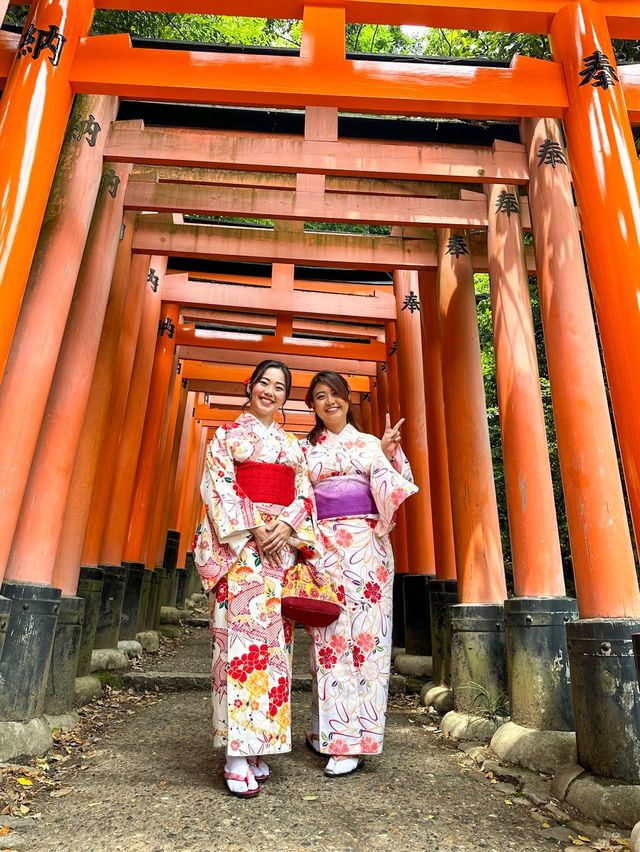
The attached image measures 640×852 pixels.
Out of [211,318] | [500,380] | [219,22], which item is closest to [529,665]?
[500,380]

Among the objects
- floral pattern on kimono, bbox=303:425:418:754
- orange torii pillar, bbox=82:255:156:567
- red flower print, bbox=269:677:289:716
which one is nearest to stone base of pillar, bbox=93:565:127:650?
orange torii pillar, bbox=82:255:156:567

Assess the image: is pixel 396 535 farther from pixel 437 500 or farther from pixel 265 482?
pixel 265 482

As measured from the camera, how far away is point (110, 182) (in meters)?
5.20

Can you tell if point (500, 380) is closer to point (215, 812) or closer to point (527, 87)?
point (527, 87)

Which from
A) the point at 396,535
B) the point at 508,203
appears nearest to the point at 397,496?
the point at 508,203

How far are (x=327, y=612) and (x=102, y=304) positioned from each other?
9.69ft

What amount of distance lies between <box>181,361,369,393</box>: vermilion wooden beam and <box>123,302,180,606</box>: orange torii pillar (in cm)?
235

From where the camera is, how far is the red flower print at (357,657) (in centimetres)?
360

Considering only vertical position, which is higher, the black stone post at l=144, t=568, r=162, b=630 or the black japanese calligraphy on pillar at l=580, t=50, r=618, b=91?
the black japanese calligraphy on pillar at l=580, t=50, r=618, b=91

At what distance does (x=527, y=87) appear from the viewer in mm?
3648

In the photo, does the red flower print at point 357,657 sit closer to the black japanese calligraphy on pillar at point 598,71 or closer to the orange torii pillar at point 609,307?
the orange torii pillar at point 609,307

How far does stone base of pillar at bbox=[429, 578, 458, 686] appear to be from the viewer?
5.22 m

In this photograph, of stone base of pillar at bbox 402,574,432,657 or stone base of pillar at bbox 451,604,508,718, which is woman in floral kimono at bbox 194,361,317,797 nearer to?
stone base of pillar at bbox 451,604,508,718

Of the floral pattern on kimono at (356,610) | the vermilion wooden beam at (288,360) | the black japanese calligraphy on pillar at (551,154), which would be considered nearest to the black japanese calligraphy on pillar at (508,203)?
the black japanese calligraphy on pillar at (551,154)
